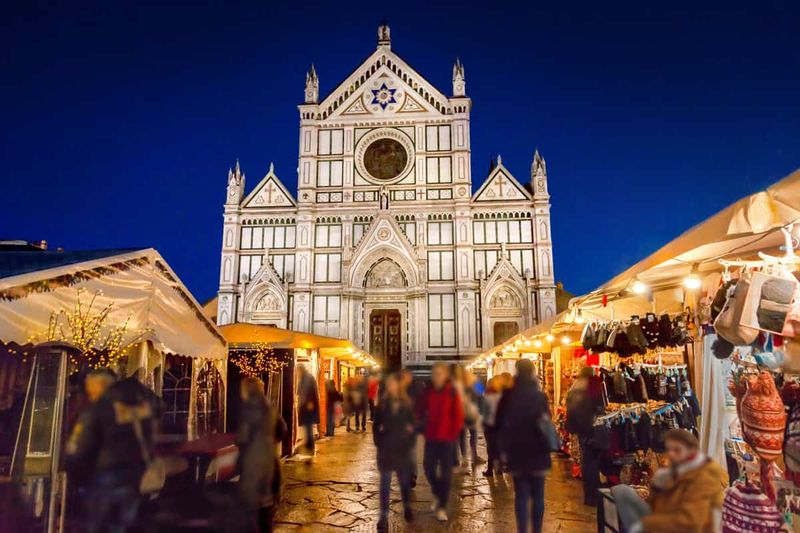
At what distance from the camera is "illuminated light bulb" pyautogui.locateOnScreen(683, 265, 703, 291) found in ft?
17.7

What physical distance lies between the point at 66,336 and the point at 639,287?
6.95 meters

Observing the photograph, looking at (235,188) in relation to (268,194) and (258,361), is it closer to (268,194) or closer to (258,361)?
(268,194)

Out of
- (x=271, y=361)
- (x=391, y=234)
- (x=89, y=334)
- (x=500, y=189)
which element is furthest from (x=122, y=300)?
(x=500, y=189)

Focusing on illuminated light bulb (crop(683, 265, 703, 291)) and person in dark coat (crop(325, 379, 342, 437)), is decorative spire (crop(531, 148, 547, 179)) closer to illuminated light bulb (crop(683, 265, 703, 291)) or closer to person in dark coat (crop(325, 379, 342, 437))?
person in dark coat (crop(325, 379, 342, 437))

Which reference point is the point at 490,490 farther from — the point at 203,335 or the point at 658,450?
the point at 203,335

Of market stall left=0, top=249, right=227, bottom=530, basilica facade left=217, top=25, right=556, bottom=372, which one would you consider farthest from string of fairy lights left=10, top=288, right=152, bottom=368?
basilica facade left=217, top=25, right=556, bottom=372

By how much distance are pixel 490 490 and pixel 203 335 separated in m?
5.87

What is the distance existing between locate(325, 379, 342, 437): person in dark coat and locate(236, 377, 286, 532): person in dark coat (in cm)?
1266

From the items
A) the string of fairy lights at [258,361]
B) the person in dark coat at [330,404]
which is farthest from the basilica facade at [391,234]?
the string of fairy lights at [258,361]

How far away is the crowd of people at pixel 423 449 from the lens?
302 cm

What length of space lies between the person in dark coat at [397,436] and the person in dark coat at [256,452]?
1.41 metres

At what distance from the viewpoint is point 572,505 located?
7758 millimetres

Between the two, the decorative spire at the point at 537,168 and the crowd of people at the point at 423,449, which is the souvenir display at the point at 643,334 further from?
the decorative spire at the point at 537,168

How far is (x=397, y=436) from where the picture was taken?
3.11 metres
